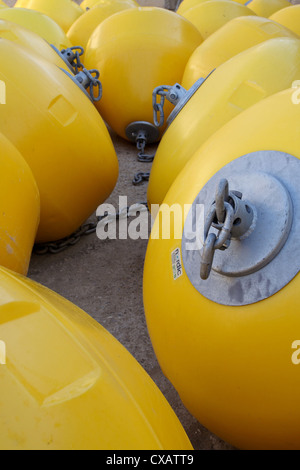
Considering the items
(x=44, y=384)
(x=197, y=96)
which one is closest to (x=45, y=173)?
(x=197, y=96)

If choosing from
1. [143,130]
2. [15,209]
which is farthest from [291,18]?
[15,209]

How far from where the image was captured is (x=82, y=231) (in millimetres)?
3066

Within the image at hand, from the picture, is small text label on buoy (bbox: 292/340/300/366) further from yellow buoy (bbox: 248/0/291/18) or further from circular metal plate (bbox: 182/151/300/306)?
yellow buoy (bbox: 248/0/291/18)

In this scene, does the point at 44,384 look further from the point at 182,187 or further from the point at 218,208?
the point at 182,187

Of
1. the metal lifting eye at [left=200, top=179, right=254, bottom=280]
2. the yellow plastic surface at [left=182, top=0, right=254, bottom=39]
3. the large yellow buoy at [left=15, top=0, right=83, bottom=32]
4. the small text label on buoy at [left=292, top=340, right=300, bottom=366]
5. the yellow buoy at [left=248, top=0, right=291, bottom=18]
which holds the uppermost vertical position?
the metal lifting eye at [left=200, top=179, right=254, bottom=280]

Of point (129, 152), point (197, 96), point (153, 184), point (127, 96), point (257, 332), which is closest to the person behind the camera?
point (257, 332)

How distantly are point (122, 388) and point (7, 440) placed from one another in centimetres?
28

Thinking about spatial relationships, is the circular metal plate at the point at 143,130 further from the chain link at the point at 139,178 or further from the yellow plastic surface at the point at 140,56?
the chain link at the point at 139,178

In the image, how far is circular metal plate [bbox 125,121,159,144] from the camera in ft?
13.2

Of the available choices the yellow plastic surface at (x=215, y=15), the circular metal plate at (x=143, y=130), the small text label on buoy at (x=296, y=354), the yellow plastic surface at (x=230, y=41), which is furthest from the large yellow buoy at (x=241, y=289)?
the yellow plastic surface at (x=215, y=15)

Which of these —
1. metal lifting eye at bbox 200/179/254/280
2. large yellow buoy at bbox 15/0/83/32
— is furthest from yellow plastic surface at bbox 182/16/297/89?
large yellow buoy at bbox 15/0/83/32

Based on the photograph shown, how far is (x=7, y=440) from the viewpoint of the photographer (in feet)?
2.79

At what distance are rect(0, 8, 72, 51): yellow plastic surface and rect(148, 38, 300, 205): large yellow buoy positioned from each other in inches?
91.6

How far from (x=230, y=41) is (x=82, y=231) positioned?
1459 millimetres
